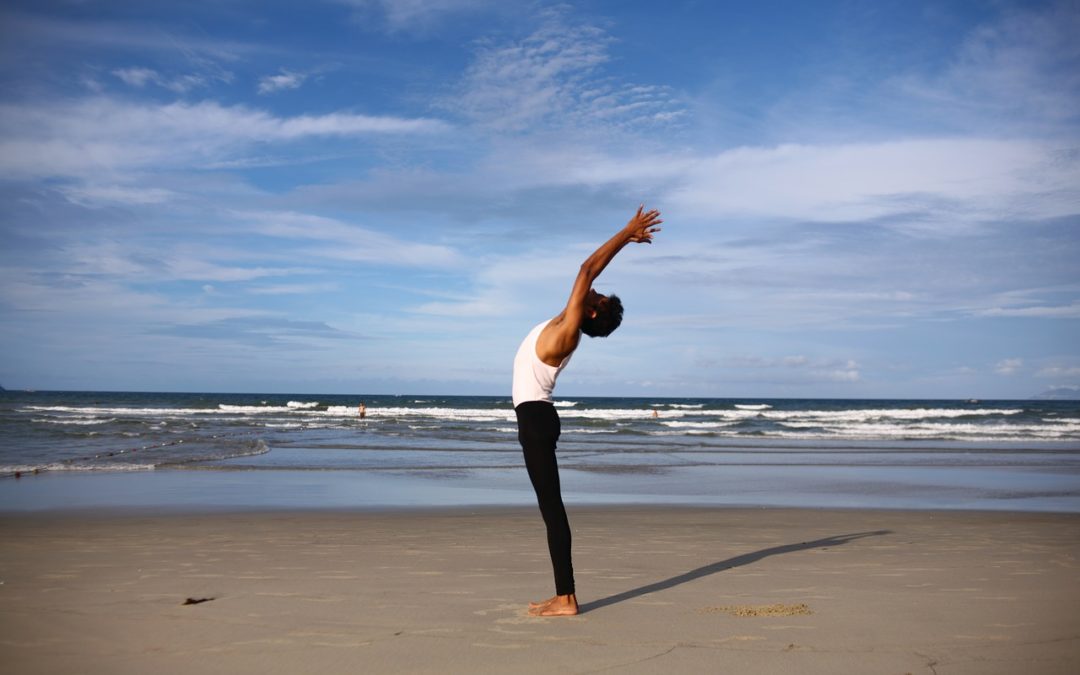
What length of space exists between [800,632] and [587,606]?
1.33 m

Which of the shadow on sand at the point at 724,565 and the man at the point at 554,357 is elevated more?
the man at the point at 554,357

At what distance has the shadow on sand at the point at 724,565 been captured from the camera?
18.1 feet

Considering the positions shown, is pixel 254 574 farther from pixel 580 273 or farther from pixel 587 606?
pixel 580 273

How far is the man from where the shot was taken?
461cm

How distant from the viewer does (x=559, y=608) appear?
16.2 feet

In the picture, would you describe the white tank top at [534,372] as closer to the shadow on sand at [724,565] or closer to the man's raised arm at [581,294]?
the man's raised arm at [581,294]

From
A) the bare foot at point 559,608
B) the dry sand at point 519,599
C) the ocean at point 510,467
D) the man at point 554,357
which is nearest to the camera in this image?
the dry sand at point 519,599

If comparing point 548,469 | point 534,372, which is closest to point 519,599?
point 548,469

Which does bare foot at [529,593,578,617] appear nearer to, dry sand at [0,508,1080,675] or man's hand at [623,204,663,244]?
dry sand at [0,508,1080,675]

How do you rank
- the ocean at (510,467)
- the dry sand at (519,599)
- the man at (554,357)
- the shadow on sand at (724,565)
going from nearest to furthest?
the dry sand at (519,599) < the man at (554,357) < the shadow on sand at (724,565) < the ocean at (510,467)

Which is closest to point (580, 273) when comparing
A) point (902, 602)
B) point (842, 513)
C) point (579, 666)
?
point (579, 666)

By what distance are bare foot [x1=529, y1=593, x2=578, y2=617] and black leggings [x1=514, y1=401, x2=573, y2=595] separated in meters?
0.04

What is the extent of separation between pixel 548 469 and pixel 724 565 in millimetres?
2771

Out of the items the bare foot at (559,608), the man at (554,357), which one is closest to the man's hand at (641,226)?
the man at (554,357)
